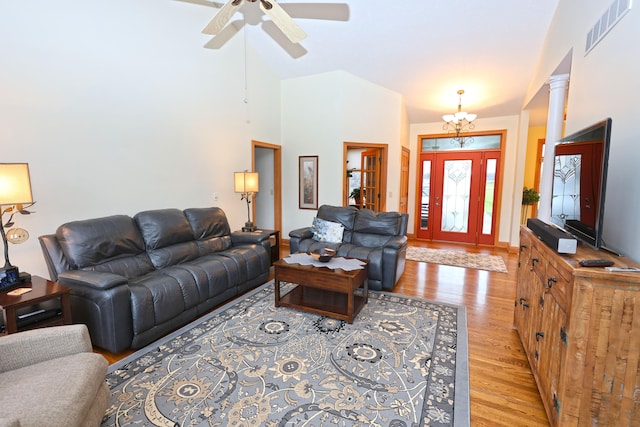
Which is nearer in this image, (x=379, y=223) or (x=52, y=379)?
(x=52, y=379)

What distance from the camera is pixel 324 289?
123 inches

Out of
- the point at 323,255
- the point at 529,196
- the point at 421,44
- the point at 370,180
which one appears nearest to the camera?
the point at 323,255

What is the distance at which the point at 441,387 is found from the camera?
205 cm

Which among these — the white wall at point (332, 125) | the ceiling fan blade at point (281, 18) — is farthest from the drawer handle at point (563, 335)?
the white wall at point (332, 125)

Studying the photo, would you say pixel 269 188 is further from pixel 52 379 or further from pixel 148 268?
pixel 52 379

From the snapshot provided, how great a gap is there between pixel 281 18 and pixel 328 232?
2687 mm

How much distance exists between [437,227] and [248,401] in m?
6.18

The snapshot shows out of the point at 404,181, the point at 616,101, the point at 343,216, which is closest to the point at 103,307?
the point at 343,216

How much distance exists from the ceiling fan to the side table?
8.74 feet

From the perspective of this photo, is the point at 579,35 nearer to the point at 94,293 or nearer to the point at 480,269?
the point at 480,269

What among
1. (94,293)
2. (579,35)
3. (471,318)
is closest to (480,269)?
(471,318)

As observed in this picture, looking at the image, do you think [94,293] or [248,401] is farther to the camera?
[94,293]

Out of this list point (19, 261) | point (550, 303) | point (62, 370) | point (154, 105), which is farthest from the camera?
point (154, 105)

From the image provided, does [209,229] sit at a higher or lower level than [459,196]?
lower
